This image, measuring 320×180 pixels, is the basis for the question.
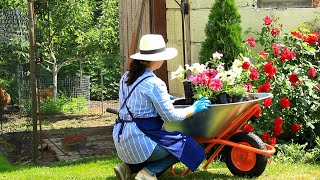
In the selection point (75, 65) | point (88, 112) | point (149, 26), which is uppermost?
point (149, 26)

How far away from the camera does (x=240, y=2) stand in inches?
A: 297

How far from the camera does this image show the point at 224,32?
691 cm

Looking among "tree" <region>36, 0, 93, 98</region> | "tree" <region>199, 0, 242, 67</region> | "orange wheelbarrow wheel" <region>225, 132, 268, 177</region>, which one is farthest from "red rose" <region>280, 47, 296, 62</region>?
"tree" <region>36, 0, 93, 98</region>

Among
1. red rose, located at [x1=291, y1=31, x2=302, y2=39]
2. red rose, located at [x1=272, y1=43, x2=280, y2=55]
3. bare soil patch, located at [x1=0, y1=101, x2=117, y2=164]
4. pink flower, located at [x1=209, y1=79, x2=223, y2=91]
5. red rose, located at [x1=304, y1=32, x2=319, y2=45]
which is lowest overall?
bare soil patch, located at [x1=0, y1=101, x2=117, y2=164]

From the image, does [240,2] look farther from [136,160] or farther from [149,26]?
[136,160]

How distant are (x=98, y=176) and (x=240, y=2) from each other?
135 inches

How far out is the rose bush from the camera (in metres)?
6.08

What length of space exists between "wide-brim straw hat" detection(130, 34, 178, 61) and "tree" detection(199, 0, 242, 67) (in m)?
2.33

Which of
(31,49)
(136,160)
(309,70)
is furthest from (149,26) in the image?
(136,160)

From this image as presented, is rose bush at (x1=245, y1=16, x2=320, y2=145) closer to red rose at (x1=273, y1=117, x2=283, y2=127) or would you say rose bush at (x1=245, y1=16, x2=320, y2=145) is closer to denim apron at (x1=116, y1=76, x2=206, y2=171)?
red rose at (x1=273, y1=117, x2=283, y2=127)

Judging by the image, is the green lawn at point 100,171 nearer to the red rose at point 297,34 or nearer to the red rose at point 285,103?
the red rose at point 285,103

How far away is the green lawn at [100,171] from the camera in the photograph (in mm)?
5125

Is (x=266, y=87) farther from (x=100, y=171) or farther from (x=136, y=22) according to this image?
(x=136, y=22)

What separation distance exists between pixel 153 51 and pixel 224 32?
2540 millimetres
